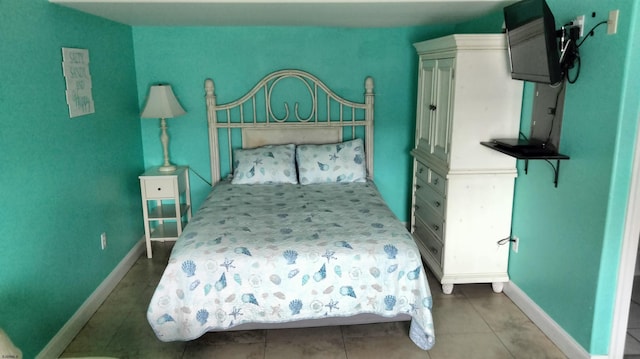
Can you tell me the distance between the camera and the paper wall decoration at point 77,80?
109 inches

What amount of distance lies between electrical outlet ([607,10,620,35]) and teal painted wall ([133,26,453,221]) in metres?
2.01

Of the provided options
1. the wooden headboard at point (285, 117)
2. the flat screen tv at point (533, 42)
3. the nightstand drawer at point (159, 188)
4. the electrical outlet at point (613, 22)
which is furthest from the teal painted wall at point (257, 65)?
the electrical outlet at point (613, 22)

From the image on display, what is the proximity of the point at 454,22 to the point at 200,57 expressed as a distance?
7.00 feet

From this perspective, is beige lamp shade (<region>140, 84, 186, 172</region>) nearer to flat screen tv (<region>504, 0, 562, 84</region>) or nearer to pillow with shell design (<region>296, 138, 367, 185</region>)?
pillow with shell design (<region>296, 138, 367, 185</region>)

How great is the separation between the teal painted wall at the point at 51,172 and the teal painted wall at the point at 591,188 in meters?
2.74

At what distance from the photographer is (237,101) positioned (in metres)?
4.06

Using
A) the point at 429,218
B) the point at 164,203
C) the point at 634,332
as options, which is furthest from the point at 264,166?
the point at 634,332

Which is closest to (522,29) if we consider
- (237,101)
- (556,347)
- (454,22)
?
(454,22)

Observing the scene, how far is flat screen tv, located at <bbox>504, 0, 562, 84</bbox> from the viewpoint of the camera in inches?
87.3

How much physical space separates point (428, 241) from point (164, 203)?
2326 millimetres

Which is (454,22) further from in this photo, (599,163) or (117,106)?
(117,106)

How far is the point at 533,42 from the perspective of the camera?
2352mm

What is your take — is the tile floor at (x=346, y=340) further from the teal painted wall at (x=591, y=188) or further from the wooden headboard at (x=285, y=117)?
the wooden headboard at (x=285, y=117)

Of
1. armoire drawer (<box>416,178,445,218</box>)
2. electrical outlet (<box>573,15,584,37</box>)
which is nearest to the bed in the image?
armoire drawer (<box>416,178,445,218</box>)
